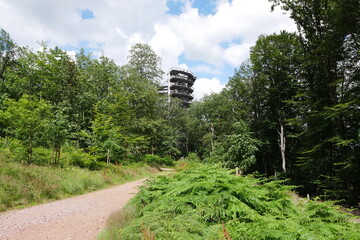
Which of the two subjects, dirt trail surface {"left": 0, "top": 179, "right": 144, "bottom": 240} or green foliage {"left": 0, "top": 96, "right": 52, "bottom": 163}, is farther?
green foliage {"left": 0, "top": 96, "right": 52, "bottom": 163}

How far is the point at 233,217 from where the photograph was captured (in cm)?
310

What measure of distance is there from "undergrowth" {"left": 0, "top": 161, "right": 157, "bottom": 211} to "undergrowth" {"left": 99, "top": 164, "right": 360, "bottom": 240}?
9.48 feet

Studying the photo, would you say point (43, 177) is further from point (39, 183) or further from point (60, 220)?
point (60, 220)

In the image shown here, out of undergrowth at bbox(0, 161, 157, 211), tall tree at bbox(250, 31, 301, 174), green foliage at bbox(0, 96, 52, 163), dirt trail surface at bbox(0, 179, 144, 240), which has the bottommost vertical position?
dirt trail surface at bbox(0, 179, 144, 240)

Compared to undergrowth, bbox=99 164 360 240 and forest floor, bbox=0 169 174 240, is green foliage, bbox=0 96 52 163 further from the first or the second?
undergrowth, bbox=99 164 360 240

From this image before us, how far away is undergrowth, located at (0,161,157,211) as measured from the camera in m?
7.55

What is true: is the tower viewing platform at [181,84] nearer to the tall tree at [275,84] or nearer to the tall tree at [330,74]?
the tall tree at [275,84]

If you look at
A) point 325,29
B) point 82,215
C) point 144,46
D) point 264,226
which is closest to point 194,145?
point 144,46

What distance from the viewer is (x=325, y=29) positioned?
14.0 m

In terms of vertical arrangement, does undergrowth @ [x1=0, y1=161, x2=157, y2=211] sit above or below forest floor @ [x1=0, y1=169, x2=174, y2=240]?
above

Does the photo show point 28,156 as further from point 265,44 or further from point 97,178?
point 265,44

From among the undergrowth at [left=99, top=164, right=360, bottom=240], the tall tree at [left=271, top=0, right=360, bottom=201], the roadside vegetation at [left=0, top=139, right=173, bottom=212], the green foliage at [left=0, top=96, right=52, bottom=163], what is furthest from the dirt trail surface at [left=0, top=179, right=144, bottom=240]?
the tall tree at [left=271, top=0, right=360, bottom=201]

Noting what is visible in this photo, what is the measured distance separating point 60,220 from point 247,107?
2283cm

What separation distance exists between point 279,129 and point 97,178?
19.5 meters
